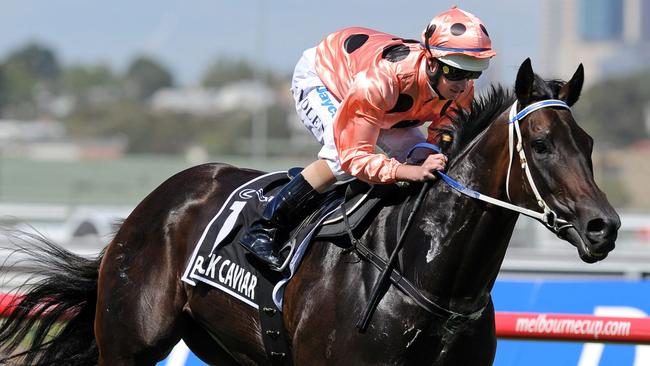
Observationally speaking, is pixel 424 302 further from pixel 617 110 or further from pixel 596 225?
pixel 617 110

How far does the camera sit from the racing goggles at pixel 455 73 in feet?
12.6

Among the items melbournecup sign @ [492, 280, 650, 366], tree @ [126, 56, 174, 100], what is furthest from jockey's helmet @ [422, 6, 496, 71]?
tree @ [126, 56, 174, 100]

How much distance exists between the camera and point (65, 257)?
5.29 meters

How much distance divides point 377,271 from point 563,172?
0.81 m

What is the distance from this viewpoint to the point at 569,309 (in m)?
5.89

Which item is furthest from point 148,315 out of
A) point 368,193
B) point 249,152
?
point 249,152

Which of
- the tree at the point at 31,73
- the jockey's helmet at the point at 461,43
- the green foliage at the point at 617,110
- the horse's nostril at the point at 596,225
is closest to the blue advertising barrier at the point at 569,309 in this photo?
the jockey's helmet at the point at 461,43

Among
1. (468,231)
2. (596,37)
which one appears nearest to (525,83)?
(468,231)

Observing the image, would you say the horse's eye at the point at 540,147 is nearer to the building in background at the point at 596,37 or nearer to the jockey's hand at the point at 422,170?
the jockey's hand at the point at 422,170

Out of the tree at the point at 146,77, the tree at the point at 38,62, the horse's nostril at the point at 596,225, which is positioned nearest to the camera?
the horse's nostril at the point at 596,225

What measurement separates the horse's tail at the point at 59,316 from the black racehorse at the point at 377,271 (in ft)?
0.04

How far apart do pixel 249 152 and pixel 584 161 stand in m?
25.2

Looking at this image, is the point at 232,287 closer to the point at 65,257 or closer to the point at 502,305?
the point at 65,257

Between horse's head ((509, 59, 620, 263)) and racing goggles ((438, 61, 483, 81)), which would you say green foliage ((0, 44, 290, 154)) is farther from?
horse's head ((509, 59, 620, 263))
